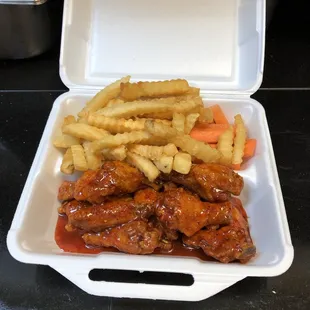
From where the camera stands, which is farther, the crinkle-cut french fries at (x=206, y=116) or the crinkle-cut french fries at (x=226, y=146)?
the crinkle-cut french fries at (x=206, y=116)

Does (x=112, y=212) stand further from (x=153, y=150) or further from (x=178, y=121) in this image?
(x=178, y=121)

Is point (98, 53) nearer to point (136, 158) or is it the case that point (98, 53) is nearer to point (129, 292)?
point (136, 158)

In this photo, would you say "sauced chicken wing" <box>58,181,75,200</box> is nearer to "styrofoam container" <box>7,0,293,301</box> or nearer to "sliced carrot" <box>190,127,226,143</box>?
"styrofoam container" <box>7,0,293,301</box>

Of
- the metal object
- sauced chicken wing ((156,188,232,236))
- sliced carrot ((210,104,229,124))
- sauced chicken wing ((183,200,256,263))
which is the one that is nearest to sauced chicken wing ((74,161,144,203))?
sauced chicken wing ((156,188,232,236))

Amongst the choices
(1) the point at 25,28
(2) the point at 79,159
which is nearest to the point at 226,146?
(2) the point at 79,159

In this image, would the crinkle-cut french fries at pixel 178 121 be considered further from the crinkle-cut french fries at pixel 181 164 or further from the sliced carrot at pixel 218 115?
the sliced carrot at pixel 218 115

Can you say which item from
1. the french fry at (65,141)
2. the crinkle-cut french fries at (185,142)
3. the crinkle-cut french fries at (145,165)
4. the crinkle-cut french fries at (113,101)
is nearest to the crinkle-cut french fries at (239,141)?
the crinkle-cut french fries at (185,142)

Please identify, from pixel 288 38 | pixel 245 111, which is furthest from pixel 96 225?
pixel 288 38
